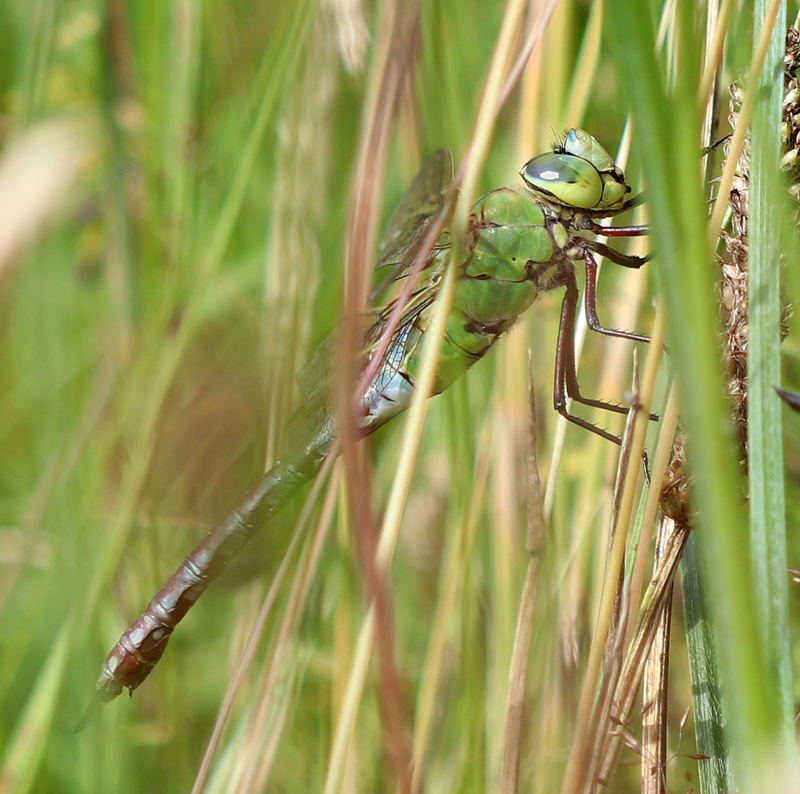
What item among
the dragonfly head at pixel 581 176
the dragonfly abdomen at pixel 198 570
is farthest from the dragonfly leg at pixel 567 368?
the dragonfly abdomen at pixel 198 570

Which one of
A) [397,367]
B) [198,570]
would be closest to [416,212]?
[397,367]

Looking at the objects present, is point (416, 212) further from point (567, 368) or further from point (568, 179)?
point (567, 368)

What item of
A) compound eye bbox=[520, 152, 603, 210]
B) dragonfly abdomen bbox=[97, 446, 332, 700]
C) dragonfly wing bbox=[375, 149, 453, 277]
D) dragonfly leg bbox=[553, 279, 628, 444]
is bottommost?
dragonfly abdomen bbox=[97, 446, 332, 700]

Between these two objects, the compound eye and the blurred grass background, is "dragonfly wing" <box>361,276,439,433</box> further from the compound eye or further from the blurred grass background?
the compound eye

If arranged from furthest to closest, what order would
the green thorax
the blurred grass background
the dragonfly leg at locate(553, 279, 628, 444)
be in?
the green thorax → the dragonfly leg at locate(553, 279, 628, 444) → the blurred grass background

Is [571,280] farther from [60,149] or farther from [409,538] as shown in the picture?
[60,149]

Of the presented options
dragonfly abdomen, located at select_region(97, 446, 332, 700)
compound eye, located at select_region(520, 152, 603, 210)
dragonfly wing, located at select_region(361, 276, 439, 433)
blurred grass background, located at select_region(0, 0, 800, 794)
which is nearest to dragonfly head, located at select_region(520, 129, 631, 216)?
compound eye, located at select_region(520, 152, 603, 210)
